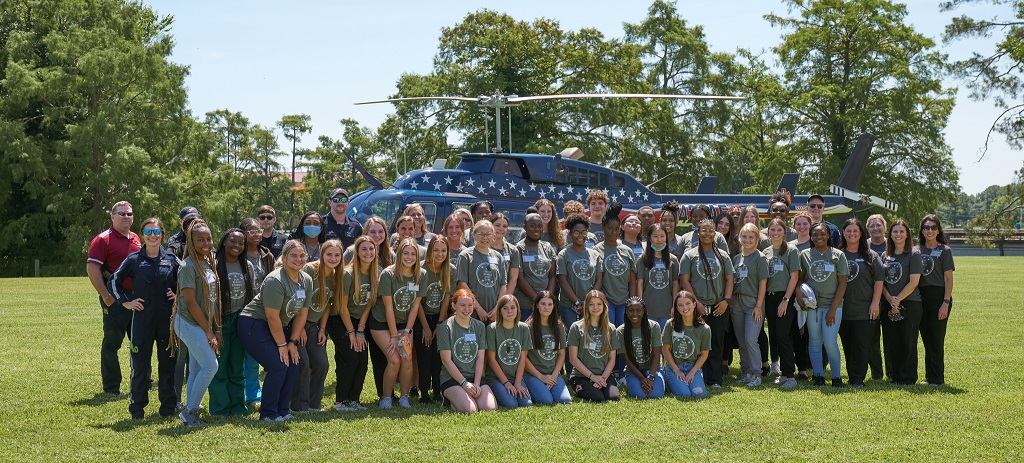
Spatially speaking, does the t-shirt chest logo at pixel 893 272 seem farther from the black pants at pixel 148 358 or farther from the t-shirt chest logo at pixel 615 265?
the black pants at pixel 148 358

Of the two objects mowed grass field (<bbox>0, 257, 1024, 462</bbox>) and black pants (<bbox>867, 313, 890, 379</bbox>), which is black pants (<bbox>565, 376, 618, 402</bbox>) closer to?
mowed grass field (<bbox>0, 257, 1024, 462</bbox>)

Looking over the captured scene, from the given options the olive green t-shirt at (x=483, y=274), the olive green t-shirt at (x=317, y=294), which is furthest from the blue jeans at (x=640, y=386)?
the olive green t-shirt at (x=317, y=294)

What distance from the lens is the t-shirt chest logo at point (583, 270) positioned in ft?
26.1

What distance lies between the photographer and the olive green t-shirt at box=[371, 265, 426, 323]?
722cm

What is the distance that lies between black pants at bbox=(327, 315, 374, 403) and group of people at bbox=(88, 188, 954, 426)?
0.01 meters

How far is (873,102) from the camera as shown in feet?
114

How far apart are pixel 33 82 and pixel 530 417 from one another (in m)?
30.1

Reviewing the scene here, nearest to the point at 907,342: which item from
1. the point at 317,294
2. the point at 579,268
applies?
the point at 579,268

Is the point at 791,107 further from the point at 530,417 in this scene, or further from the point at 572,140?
the point at 530,417

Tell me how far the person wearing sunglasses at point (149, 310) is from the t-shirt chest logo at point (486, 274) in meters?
2.37

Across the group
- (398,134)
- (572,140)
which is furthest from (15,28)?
(572,140)

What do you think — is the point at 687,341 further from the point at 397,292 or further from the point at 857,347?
the point at 397,292

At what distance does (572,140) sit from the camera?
36.2 meters

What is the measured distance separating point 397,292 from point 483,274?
75 centimetres
